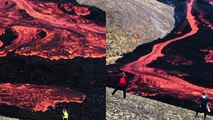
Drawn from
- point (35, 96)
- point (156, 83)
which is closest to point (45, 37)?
point (156, 83)

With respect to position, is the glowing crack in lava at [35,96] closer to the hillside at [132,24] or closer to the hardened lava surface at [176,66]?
the hardened lava surface at [176,66]

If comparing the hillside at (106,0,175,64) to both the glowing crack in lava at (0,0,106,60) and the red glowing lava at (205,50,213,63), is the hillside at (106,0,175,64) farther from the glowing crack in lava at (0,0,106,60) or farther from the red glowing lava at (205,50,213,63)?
the red glowing lava at (205,50,213,63)

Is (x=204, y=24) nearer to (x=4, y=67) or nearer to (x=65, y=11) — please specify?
(x=65, y=11)

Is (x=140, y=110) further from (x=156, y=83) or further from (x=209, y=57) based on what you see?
(x=209, y=57)

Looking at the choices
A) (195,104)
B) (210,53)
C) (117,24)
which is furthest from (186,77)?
(117,24)

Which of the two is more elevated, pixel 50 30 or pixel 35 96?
pixel 35 96
